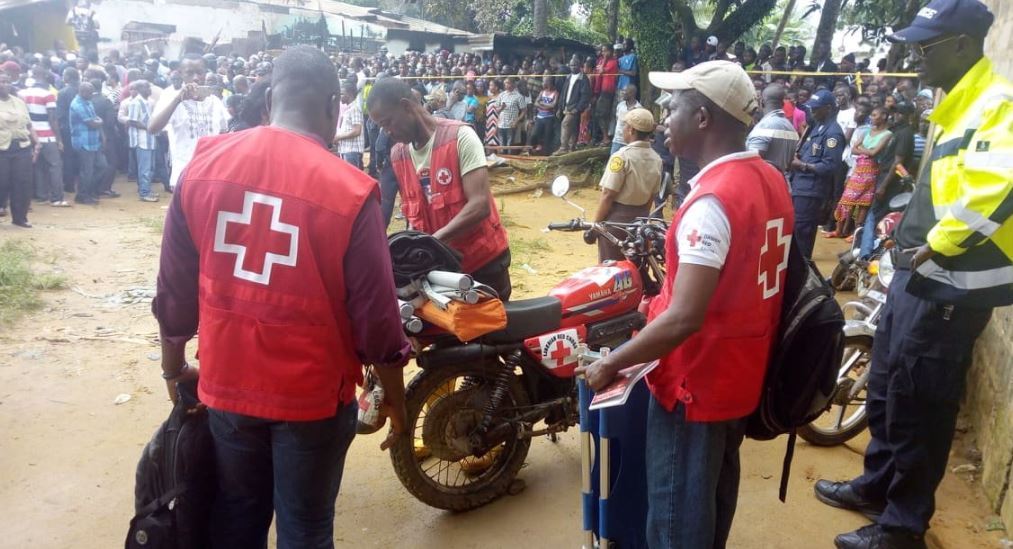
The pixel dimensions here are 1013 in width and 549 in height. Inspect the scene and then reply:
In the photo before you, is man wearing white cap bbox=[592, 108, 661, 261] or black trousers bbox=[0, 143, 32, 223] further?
black trousers bbox=[0, 143, 32, 223]

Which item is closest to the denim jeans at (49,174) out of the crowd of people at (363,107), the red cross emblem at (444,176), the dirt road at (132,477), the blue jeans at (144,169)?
the crowd of people at (363,107)

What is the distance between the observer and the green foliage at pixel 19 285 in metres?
5.86

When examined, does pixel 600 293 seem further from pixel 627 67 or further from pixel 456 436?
pixel 627 67

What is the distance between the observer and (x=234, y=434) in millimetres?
1996

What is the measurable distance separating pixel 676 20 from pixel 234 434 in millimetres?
14074

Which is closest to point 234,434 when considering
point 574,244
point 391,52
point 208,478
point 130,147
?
point 208,478

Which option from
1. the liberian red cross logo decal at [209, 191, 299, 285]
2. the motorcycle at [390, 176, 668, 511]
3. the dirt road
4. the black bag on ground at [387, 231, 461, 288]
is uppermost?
the liberian red cross logo decal at [209, 191, 299, 285]

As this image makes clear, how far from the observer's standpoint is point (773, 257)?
6.54ft

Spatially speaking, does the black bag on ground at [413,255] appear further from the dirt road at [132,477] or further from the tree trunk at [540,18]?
the tree trunk at [540,18]

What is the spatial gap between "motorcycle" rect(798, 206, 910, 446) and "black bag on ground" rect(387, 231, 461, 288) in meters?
2.37

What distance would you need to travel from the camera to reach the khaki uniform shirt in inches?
199

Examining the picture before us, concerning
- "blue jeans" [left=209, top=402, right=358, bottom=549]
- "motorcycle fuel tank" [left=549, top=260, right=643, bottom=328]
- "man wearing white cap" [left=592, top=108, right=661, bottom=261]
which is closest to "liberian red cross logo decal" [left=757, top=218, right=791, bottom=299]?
"blue jeans" [left=209, top=402, right=358, bottom=549]

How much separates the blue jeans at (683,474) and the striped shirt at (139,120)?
11136 millimetres

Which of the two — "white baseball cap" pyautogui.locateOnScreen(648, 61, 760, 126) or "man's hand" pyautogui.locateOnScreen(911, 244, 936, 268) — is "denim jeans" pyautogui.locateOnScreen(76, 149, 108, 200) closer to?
"white baseball cap" pyautogui.locateOnScreen(648, 61, 760, 126)
